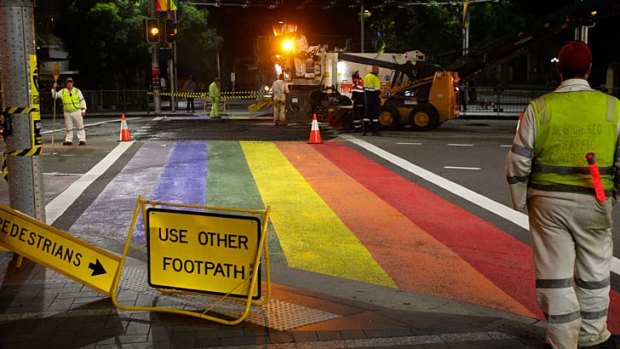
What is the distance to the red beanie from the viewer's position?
4352 mm

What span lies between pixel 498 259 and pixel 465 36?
91.0 feet

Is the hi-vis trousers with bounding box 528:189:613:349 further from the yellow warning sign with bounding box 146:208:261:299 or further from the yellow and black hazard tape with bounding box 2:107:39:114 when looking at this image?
the yellow and black hazard tape with bounding box 2:107:39:114

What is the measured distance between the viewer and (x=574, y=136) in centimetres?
420

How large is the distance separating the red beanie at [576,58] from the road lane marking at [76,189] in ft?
21.9

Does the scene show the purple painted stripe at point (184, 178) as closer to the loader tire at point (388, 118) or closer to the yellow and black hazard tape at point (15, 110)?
the yellow and black hazard tape at point (15, 110)

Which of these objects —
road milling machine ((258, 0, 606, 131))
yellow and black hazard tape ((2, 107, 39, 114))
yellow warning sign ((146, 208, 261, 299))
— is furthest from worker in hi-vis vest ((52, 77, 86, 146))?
yellow warning sign ((146, 208, 261, 299))

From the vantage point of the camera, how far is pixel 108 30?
1398 inches

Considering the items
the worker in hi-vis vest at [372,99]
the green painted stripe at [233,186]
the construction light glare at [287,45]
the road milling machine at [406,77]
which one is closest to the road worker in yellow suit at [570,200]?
the green painted stripe at [233,186]

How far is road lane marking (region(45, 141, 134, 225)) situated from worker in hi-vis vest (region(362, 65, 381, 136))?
6.83 meters

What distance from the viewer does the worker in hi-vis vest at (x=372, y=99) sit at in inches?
745

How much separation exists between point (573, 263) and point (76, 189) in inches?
350

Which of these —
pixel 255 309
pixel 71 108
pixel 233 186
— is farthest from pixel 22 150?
pixel 71 108

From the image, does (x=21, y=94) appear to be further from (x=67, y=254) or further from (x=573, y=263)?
(x=573, y=263)

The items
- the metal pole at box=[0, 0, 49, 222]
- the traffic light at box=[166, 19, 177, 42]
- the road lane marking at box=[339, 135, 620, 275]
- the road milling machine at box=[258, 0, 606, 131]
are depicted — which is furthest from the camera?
the traffic light at box=[166, 19, 177, 42]
